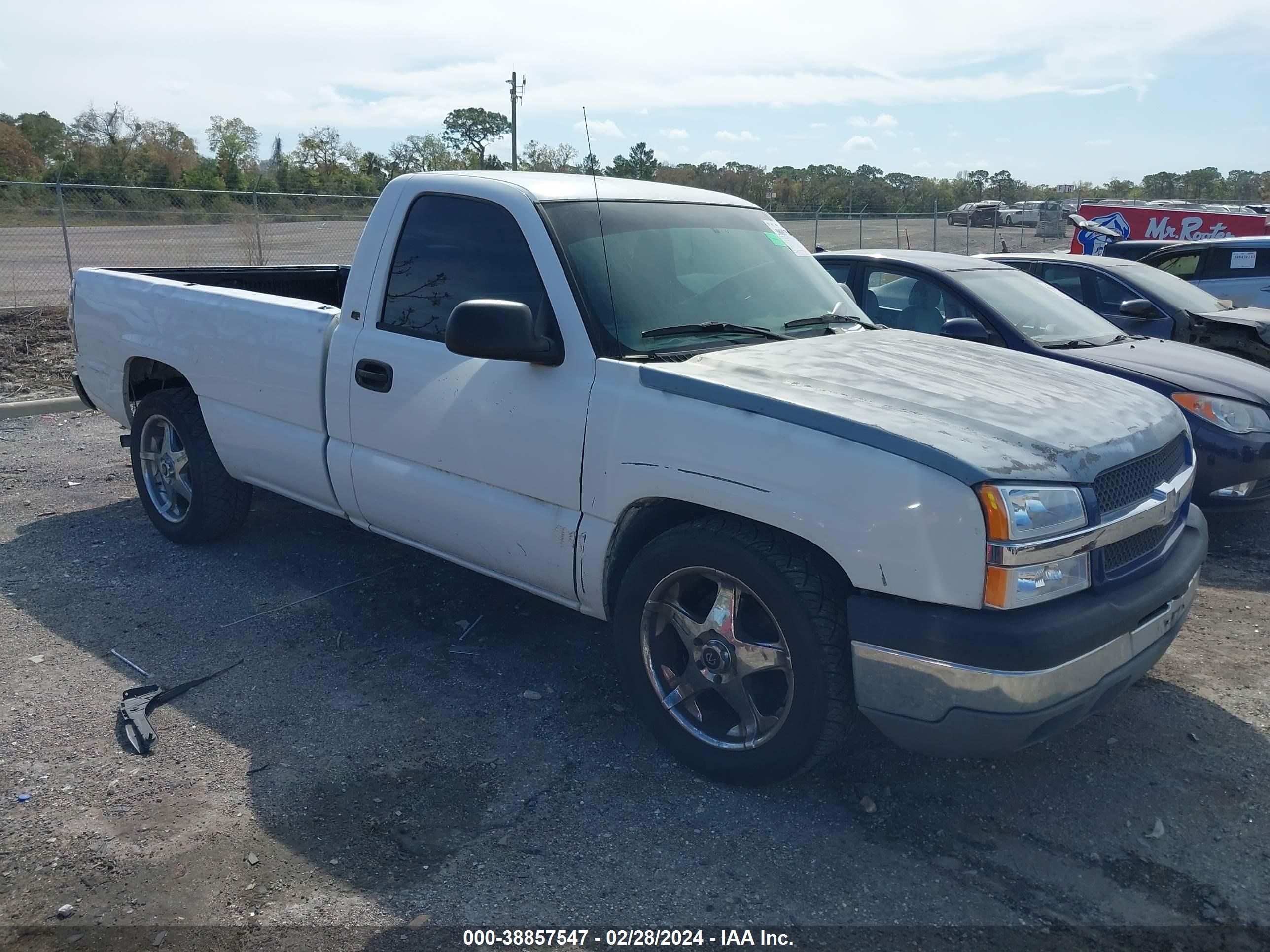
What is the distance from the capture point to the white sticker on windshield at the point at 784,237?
457 cm

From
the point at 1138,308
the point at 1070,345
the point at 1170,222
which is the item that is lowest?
the point at 1070,345

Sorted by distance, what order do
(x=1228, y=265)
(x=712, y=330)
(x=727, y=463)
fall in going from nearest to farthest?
(x=727, y=463) < (x=712, y=330) < (x=1228, y=265)

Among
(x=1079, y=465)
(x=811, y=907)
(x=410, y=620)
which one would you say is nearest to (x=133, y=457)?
(x=410, y=620)

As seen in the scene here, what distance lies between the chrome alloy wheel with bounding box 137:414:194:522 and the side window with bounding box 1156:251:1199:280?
9900 millimetres

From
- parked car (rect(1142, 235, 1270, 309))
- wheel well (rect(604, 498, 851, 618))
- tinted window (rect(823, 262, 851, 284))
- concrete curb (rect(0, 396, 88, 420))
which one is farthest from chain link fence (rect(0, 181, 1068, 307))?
wheel well (rect(604, 498, 851, 618))

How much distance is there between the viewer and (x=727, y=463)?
3115 mm

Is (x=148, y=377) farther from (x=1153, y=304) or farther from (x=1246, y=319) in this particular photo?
(x=1246, y=319)

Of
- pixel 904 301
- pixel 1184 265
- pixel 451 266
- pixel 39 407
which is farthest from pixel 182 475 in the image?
pixel 1184 265

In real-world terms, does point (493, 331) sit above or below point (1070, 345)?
above

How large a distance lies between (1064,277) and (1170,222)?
13.5m

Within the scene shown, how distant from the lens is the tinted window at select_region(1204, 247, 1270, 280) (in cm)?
1064

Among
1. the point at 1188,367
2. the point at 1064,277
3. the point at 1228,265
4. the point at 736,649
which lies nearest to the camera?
the point at 736,649

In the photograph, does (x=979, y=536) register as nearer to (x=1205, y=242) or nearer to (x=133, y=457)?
(x=133, y=457)

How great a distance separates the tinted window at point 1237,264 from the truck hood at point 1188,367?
473 centimetres
